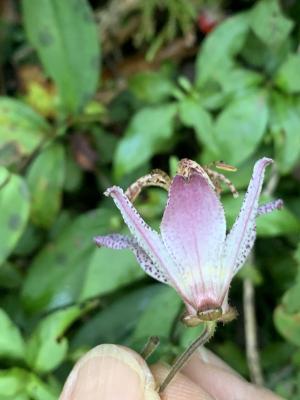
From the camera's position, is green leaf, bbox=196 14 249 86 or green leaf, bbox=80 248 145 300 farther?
green leaf, bbox=196 14 249 86

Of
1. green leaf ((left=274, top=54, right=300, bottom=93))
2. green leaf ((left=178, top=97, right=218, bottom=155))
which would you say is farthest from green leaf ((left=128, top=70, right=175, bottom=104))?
green leaf ((left=274, top=54, right=300, bottom=93))

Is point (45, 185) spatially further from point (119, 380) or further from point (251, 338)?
point (119, 380)

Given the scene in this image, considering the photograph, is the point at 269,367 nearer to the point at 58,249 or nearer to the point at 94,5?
the point at 58,249

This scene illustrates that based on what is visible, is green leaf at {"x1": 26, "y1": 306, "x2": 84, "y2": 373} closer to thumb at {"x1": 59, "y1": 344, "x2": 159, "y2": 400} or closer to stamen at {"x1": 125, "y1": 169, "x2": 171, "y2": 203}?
thumb at {"x1": 59, "y1": 344, "x2": 159, "y2": 400}

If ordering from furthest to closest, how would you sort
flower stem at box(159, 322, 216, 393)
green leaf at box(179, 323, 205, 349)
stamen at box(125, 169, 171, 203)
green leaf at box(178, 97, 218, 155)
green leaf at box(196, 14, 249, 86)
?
green leaf at box(196, 14, 249, 86) → green leaf at box(178, 97, 218, 155) → green leaf at box(179, 323, 205, 349) → stamen at box(125, 169, 171, 203) → flower stem at box(159, 322, 216, 393)

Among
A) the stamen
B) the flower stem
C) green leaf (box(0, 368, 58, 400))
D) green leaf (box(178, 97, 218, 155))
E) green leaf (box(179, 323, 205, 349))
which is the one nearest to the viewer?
the flower stem

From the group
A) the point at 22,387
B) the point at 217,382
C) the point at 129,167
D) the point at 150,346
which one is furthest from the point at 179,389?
the point at 129,167
